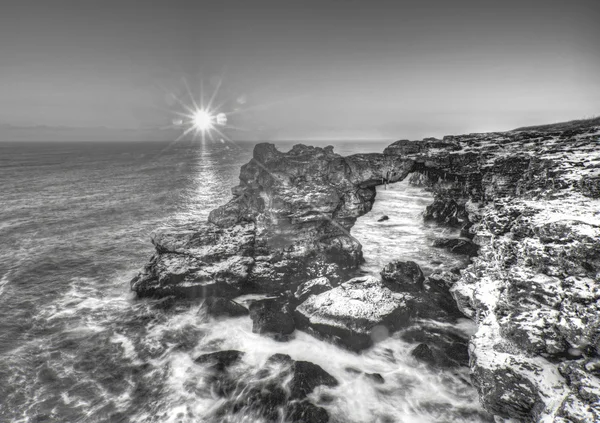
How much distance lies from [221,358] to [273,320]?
4142mm

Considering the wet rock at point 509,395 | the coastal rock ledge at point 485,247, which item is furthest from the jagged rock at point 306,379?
the wet rock at point 509,395

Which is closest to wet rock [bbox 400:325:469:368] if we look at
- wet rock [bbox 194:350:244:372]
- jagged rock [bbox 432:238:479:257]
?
wet rock [bbox 194:350:244:372]

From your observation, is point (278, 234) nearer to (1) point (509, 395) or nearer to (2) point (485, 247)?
(2) point (485, 247)

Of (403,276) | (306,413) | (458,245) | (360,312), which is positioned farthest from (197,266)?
(458,245)

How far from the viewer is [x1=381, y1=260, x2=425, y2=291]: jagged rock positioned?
23828 mm

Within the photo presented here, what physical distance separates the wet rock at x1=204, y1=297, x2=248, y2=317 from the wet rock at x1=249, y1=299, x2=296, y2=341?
52.0 inches

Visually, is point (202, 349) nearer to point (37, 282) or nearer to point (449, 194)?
point (37, 282)

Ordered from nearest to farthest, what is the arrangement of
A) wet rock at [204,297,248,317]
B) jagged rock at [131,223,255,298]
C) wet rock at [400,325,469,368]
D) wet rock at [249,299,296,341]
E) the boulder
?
wet rock at [400,325,469,368] < the boulder < wet rock at [249,299,296,341] < wet rock at [204,297,248,317] < jagged rock at [131,223,255,298]

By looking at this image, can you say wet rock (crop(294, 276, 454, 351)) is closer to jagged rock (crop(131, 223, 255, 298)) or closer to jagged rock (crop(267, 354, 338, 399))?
jagged rock (crop(267, 354, 338, 399))

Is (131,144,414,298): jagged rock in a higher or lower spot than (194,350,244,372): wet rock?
higher

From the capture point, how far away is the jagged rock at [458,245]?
31.5m

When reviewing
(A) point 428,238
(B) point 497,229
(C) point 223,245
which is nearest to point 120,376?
(C) point 223,245

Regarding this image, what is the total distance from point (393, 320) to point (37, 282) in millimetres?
31594

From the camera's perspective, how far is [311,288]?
2350cm
